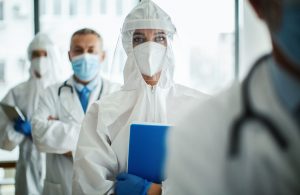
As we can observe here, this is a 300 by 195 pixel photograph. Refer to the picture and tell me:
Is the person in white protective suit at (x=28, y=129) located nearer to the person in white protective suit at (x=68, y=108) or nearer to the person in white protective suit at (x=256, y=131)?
the person in white protective suit at (x=68, y=108)

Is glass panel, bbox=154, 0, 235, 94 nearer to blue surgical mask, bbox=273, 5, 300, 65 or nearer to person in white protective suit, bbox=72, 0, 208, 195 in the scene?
person in white protective suit, bbox=72, 0, 208, 195

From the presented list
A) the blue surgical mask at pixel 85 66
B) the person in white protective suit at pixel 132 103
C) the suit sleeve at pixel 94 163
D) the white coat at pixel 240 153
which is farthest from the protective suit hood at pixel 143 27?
the white coat at pixel 240 153

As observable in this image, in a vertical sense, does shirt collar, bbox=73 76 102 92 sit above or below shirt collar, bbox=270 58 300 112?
below

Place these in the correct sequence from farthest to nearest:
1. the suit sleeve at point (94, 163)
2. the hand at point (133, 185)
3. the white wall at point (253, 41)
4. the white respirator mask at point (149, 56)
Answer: the white respirator mask at point (149, 56)
the suit sleeve at point (94, 163)
the hand at point (133, 185)
the white wall at point (253, 41)

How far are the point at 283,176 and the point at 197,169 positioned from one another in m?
0.13

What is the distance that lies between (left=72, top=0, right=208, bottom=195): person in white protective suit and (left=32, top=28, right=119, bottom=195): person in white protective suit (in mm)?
951

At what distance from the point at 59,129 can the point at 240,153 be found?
2.25m

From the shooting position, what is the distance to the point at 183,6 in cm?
459

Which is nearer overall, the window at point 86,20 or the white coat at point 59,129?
the white coat at point 59,129

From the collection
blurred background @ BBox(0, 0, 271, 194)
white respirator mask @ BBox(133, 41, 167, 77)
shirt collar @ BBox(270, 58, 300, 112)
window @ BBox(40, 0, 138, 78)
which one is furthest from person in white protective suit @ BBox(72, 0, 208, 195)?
window @ BBox(40, 0, 138, 78)

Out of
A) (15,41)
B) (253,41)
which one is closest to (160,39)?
(253,41)

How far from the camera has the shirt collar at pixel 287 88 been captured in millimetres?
613

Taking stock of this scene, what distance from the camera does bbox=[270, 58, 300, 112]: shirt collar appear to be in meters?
0.61

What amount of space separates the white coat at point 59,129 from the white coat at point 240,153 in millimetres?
2128
